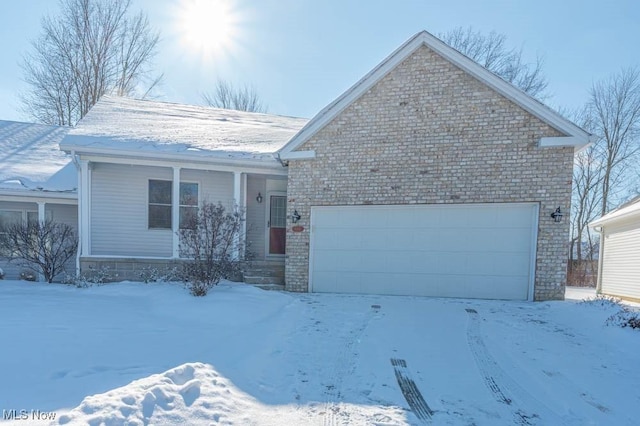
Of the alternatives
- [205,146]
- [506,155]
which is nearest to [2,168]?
[205,146]

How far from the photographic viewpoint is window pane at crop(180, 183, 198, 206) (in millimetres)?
8984

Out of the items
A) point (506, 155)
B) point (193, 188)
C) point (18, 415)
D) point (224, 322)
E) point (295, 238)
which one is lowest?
point (224, 322)

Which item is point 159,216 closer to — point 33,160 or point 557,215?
point 33,160

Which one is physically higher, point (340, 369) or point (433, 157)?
point (433, 157)

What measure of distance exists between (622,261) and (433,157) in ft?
26.5

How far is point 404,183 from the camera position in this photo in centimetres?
726

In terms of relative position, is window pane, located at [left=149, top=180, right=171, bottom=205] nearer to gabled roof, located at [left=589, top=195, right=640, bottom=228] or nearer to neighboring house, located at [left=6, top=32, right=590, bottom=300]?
neighboring house, located at [left=6, top=32, right=590, bottom=300]

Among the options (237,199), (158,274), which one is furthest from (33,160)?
(237,199)

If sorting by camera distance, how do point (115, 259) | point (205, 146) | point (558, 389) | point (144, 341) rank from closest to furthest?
1. point (558, 389)
2. point (144, 341)
3. point (115, 259)
4. point (205, 146)

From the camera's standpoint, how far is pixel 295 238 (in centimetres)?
770

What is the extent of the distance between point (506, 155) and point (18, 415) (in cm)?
812

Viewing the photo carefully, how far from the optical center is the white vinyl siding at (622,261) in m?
9.33

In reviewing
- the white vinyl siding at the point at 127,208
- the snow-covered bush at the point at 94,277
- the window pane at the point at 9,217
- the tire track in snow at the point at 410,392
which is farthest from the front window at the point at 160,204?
the tire track in snow at the point at 410,392

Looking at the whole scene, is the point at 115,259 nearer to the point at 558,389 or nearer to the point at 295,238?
the point at 295,238
